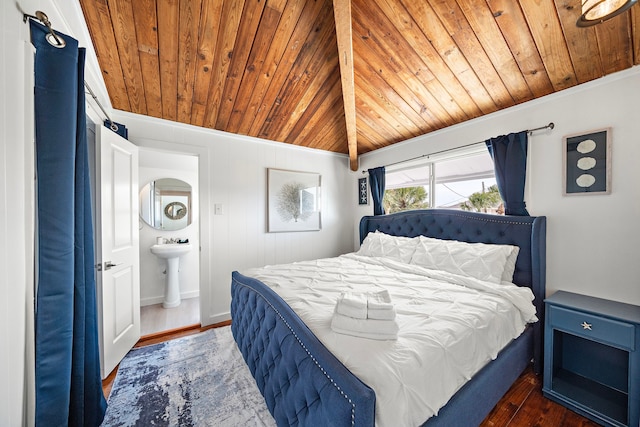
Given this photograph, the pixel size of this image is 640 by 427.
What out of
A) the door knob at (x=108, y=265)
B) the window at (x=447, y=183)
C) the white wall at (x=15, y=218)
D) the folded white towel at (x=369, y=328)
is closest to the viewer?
the white wall at (x=15, y=218)

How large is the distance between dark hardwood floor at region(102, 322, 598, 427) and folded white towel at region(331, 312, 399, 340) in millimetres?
1119

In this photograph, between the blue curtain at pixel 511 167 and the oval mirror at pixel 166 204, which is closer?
the blue curtain at pixel 511 167

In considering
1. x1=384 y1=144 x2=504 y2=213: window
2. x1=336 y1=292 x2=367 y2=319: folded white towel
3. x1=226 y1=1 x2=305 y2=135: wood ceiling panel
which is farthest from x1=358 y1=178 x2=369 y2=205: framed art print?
x1=336 y1=292 x2=367 y2=319: folded white towel

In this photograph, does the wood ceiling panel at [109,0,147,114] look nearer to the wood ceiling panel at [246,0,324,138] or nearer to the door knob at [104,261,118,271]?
the wood ceiling panel at [246,0,324,138]

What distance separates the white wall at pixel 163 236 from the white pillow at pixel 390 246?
2.49 metres

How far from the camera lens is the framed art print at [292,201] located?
3.46m

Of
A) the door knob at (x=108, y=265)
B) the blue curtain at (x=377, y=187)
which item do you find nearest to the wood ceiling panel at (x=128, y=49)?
the door knob at (x=108, y=265)

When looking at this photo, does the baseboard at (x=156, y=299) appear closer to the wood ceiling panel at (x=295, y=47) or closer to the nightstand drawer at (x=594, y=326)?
the wood ceiling panel at (x=295, y=47)

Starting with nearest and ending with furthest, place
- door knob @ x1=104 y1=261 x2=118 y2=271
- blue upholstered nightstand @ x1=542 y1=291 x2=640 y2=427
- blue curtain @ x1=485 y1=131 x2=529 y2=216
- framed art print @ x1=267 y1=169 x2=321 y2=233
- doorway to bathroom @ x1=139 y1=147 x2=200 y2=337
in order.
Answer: blue upholstered nightstand @ x1=542 y1=291 x2=640 y2=427 → door knob @ x1=104 y1=261 x2=118 y2=271 → blue curtain @ x1=485 y1=131 x2=529 y2=216 → framed art print @ x1=267 y1=169 x2=321 y2=233 → doorway to bathroom @ x1=139 y1=147 x2=200 y2=337

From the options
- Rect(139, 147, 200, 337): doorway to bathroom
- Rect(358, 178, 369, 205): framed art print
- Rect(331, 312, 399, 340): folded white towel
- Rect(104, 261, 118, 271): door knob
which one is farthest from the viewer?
Rect(358, 178, 369, 205): framed art print

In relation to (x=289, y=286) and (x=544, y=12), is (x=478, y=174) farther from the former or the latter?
(x=289, y=286)

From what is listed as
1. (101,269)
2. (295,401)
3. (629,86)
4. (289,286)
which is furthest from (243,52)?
(629,86)

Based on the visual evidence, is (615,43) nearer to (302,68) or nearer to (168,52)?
(302,68)

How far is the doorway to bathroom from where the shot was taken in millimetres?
3572
